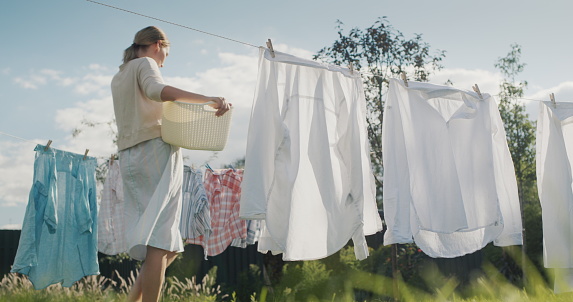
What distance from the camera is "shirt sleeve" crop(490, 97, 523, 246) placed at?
142 inches

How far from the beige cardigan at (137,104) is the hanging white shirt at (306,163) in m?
0.63

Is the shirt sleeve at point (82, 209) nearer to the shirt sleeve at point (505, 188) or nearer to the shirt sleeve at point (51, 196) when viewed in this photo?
the shirt sleeve at point (51, 196)

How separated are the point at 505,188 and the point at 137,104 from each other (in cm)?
248

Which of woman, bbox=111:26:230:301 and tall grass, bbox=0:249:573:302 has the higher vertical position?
woman, bbox=111:26:230:301

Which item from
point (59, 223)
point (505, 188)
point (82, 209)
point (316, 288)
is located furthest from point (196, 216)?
point (505, 188)

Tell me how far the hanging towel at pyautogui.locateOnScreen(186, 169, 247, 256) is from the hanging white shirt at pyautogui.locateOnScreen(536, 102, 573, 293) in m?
2.38

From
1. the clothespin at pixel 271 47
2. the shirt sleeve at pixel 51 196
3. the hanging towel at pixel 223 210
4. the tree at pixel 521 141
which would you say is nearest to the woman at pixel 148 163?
the clothespin at pixel 271 47

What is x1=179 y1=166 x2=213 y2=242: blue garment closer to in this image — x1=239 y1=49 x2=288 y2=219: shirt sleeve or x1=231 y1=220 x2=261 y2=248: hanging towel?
x1=231 y1=220 x2=261 y2=248: hanging towel

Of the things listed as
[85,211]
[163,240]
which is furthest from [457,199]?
[85,211]

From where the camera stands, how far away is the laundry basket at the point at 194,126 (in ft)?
7.27

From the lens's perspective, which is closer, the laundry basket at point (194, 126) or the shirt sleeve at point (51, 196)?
the laundry basket at point (194, 126)

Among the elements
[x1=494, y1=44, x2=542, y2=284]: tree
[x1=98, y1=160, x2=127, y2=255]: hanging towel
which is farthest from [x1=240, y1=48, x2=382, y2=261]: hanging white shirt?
[x1=494, y1=44, x2=542, y2=284]: tree

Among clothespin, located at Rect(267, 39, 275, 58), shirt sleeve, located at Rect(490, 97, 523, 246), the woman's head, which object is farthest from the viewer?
shirt sleeve, located at Rect(490, 97, 523, 246)

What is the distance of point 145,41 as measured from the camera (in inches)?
92.2
